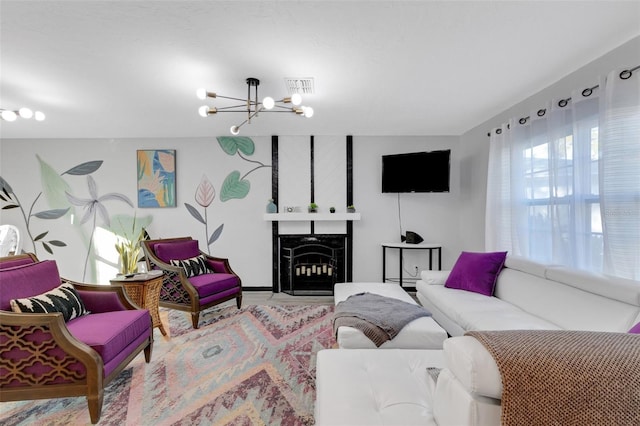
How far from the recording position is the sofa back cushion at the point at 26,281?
5.60 feet

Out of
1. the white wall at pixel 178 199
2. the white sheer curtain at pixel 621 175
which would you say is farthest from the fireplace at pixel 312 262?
the white sheer curtain at pixel 621 175

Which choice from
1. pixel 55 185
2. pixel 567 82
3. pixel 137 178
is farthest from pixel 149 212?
pixel 567 82

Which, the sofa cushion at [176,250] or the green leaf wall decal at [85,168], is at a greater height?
the green leaf wall decal at [85,168]

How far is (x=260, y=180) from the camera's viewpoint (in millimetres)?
4449

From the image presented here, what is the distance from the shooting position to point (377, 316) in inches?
79.8

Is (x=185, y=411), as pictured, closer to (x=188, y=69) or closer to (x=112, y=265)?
(x=188, y=69)

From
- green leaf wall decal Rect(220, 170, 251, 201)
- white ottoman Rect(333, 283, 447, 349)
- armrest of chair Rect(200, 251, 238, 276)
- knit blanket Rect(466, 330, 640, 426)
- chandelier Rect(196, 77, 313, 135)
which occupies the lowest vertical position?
white ottoman Rect(333, 283, 447, 349)

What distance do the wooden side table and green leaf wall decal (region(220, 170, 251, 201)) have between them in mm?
1948

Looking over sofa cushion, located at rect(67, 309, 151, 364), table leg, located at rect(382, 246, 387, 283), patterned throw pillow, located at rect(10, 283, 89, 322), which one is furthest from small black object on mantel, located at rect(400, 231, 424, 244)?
patterned throw pillow, located at rect(10, 283, 89, 322)

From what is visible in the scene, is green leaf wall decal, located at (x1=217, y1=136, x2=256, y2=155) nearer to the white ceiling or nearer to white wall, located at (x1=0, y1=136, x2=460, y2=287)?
white wall, located at (x1=0, y1=136, x2=460, y2=287)

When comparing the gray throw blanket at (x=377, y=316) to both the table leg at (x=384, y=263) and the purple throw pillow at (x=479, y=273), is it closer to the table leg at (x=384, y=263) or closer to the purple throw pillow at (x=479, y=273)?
the purple throw pillow at (x=479, y=273)

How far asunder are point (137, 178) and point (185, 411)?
3.91 meters

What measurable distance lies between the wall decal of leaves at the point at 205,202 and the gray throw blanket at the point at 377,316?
111 inches

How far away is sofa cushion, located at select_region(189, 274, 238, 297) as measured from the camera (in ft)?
9.84
